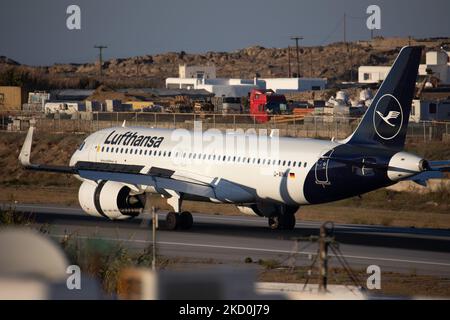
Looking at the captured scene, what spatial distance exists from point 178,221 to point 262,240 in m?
4.63

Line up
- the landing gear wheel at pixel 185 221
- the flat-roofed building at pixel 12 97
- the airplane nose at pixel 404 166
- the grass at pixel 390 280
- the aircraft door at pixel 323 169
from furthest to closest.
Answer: the flat-roofed building at pixel 12 97 → the landing gear wheel at pixel 185 221 → the aircraft door at pixel 323 169 → the airplane nose at pixel 404 166 → the grass at pixel 390 280

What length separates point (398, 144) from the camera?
43.5 metres

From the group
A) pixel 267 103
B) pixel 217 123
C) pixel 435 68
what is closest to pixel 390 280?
pixel 217 123

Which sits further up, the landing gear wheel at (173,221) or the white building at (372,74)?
the white building at (372,74)

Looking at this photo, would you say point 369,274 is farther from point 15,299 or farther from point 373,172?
point 15,299

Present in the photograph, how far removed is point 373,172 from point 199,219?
12629 mm

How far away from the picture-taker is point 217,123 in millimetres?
93438

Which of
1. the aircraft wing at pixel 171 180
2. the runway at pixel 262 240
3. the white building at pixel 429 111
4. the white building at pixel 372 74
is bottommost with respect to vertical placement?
the runway at pixel 262 240

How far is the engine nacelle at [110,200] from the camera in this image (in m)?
46.9

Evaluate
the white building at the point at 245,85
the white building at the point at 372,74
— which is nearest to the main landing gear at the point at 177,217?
the white building at the point at 245,85

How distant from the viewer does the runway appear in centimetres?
3872

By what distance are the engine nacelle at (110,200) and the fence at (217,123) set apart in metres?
32.5

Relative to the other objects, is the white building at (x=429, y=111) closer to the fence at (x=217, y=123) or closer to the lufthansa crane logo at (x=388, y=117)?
the fence at (x=217, y=123)

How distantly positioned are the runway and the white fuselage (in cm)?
213
